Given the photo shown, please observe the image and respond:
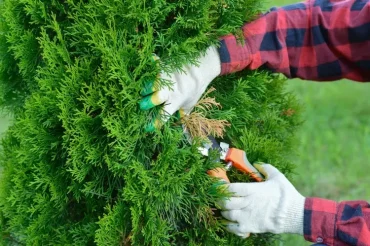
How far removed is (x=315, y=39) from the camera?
161 centimetres

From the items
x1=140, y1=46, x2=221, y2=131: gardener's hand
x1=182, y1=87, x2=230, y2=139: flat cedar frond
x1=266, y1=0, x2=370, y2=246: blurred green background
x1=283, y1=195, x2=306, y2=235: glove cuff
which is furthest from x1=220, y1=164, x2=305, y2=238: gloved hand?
x1=266, y1=0, x2=370, y2=246: blurred green background

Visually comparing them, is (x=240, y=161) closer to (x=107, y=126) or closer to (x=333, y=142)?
(x=107, y=126)

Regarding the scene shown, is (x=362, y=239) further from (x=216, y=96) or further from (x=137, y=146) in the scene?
(x=137, y=146)

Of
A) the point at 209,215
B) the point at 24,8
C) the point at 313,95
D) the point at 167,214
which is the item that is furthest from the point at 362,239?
the point at 313,95

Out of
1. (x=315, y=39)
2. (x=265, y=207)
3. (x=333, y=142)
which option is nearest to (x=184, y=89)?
(x=265, y=207)

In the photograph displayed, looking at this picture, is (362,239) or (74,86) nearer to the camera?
(74,86)

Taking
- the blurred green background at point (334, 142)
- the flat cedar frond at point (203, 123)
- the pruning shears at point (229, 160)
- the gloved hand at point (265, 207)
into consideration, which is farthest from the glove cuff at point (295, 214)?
the blurred green background at point (334, 142)

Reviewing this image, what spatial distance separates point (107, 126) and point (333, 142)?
3.38 meters

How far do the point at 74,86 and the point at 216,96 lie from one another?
43 centimetres

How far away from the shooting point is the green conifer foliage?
1.21 metres

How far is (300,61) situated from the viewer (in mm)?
1639

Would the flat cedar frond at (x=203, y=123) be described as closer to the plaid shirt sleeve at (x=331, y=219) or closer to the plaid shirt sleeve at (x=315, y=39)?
the plaid shirt sleeve at (x=315, y=39)

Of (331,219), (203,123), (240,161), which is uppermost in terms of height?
(203,123)

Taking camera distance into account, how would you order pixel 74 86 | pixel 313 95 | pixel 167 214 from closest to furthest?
pixel 74 86
pixel 167 214
pixel 313 95
